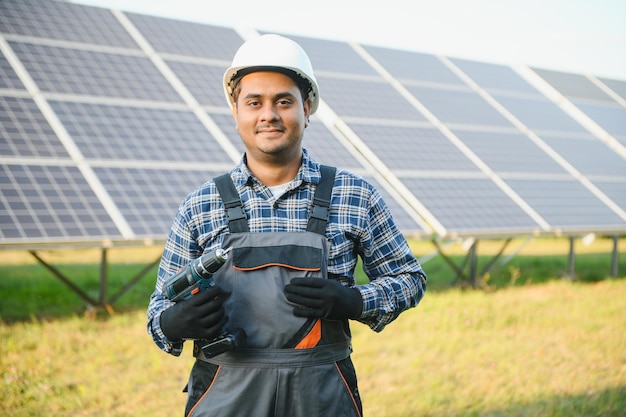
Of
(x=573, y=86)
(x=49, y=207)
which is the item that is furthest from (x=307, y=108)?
(x=573, y=86)

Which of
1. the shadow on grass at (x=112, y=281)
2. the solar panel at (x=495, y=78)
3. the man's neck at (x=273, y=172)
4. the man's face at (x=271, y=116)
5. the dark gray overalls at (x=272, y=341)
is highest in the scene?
the solar panel at (x=495, y=78)

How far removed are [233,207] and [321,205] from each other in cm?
30

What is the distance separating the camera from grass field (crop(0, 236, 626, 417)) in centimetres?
514

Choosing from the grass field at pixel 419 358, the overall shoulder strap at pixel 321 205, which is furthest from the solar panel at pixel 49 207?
the overall shoulder strap at pixel 321 205

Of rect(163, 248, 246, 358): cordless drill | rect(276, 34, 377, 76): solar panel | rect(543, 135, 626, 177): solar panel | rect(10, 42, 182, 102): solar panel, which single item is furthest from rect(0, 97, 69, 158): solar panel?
rect(543, 135, 626, 177): solar panel

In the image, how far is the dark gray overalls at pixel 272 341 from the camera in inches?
84.9

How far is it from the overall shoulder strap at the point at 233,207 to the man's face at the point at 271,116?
0.16 meters

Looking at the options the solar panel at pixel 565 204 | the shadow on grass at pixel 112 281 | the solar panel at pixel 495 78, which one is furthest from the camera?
the solar panel at pixel 495 78

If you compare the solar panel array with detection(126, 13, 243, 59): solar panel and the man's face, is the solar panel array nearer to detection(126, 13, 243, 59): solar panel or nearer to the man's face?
detection(126, 13, 243, 59): solar panel

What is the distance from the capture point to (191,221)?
7.59 ft

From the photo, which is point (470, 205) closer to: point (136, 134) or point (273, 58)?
point (136, 134)

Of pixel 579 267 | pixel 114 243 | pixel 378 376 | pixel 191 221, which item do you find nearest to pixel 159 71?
pixel 114 243

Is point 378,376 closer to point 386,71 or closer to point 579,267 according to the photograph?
point 386,71

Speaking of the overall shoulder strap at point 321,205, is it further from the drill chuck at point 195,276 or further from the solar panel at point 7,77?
the solar panel at point 7,77
